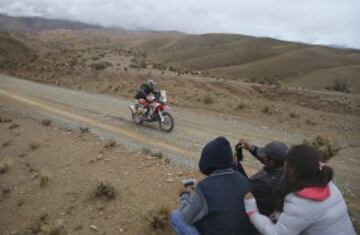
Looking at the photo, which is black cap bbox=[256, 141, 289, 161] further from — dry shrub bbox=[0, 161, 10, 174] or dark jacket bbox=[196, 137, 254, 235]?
dry shrub bbox=[0, 161, 10, 174]

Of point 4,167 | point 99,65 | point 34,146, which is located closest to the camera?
point 4,167

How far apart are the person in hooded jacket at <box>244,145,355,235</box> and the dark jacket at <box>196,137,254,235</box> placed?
407 millimetres

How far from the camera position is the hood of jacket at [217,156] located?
13.5 ft

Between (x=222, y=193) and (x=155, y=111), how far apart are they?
982 cm

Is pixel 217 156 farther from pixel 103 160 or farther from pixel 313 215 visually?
pixel 103 160

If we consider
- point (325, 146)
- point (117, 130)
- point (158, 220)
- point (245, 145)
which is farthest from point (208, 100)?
point (245, 145)

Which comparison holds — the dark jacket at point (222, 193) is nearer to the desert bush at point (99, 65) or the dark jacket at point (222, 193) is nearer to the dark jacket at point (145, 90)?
the dark jacket at point (145, 90)

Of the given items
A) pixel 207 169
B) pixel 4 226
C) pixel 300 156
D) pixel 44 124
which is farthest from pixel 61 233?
pixel 44 124

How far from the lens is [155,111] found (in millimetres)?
13797

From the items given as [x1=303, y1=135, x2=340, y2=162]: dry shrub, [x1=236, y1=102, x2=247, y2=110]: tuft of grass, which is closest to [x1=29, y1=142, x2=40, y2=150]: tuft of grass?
[x1=303, y1=135, x2=340, y2=162]: dry shrub

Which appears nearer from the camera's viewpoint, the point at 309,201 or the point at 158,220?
the point at 309,201

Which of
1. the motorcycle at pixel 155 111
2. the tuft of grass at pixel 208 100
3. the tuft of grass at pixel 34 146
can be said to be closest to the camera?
the tuft of grass at pixel 34 146

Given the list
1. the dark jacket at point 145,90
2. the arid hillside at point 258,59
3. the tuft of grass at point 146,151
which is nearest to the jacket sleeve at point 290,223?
the tuft of grass at point 146,151

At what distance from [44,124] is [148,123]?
12.9 ft
